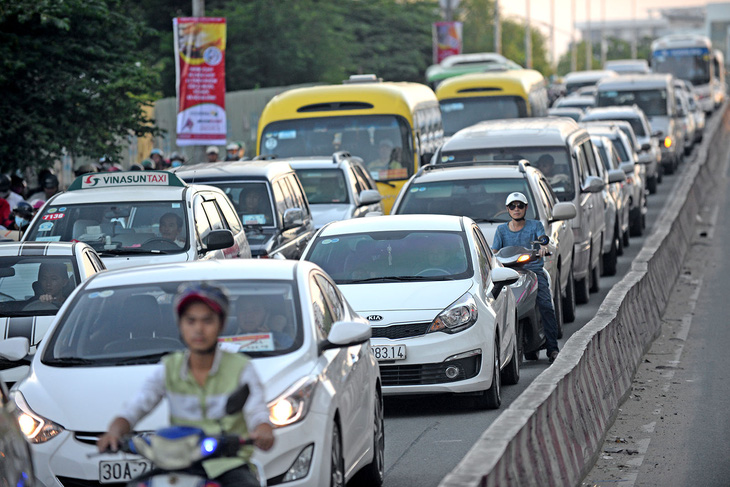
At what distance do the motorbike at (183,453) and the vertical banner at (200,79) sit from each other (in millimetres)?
18256

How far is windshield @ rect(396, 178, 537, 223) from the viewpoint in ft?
48.8

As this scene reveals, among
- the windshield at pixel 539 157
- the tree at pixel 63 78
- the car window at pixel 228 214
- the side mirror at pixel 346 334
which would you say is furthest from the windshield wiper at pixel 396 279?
the tree at pixel 63 78

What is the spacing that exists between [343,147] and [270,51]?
27.9 m

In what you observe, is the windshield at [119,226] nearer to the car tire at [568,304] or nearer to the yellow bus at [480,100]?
the car tire at [568,304]

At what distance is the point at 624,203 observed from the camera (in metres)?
23.4

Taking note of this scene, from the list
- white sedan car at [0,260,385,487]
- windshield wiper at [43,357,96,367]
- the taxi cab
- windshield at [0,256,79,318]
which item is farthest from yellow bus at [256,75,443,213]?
windshield wiper at [43,357,96,367]

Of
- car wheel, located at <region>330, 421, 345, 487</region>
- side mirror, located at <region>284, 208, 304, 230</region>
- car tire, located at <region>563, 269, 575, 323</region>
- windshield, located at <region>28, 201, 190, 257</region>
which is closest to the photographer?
car wheel, located at <region>330, 421, 345, 487</region>

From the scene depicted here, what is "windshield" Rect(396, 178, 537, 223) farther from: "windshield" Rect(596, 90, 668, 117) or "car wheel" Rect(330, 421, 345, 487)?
"windshield" Rect(596, 90, 668, 117)

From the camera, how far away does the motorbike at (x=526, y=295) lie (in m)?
12.8

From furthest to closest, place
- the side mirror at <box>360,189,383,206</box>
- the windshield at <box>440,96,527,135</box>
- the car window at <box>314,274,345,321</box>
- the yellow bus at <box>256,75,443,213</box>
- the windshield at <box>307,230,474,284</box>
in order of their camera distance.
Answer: the windshield at <box>440,96,527,135</box>
the yellow bus at <box>256,75,443,213</box>
the side mirror at <box>360,189,383,206</box>
the windshield at <box>307,230,474,284</box>
the car window at <box>314,274,345,321</box>

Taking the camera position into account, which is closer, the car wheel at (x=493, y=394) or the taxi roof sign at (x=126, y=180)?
the car wheel at (x=493, y=394)

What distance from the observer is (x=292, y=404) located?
6559 millimetres

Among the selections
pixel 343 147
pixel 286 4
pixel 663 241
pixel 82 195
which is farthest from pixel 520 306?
pixel 286 4

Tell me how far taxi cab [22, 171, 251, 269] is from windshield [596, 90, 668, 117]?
30.8 m
